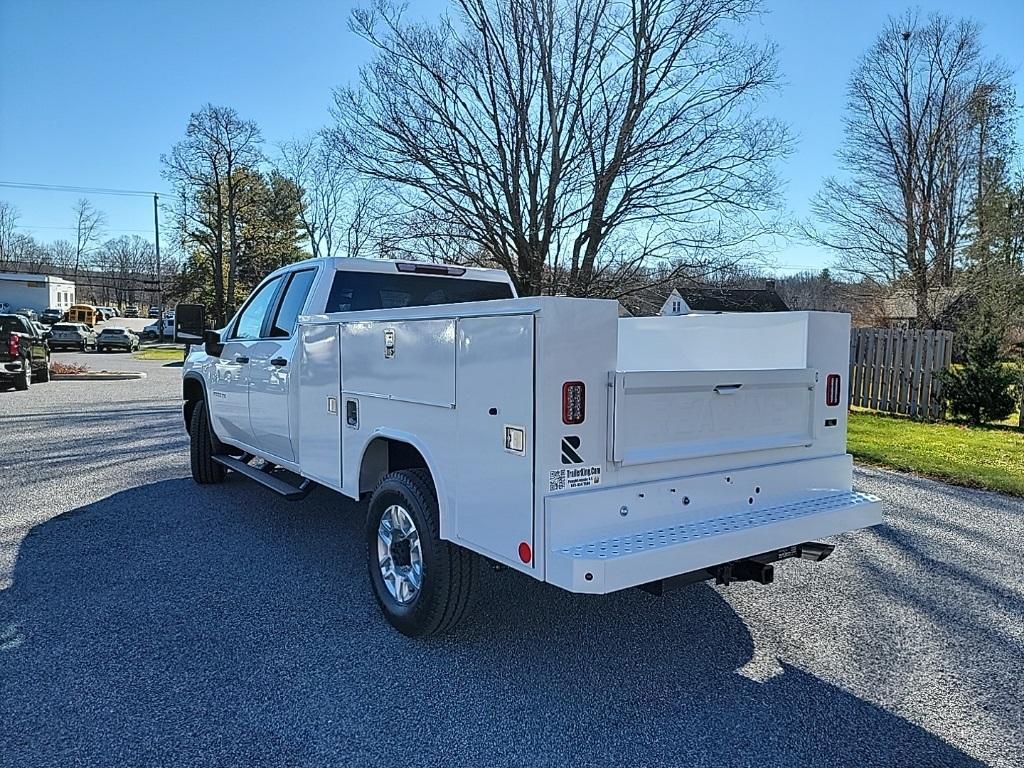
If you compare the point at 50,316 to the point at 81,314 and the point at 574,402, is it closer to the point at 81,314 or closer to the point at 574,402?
the point at 81,314

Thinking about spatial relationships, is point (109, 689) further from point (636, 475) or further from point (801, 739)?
point (801, 739)

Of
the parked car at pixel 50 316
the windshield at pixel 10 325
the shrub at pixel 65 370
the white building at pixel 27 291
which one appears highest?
the white building at pixel 27 291

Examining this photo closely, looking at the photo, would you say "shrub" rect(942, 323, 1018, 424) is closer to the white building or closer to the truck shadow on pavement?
the truck shadow on pavement

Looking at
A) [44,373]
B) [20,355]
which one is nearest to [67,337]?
[44,373]

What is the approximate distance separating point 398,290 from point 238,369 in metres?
1.66

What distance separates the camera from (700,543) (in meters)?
3.23

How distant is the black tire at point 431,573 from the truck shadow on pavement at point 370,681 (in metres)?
0.15

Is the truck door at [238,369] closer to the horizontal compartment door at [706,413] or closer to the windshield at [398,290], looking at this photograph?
the windshield at [398,290]

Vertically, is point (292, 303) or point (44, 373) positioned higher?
point (292, 303)

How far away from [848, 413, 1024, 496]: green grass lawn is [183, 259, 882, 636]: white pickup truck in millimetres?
4877

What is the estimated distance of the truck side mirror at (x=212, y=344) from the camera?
6.71 meters

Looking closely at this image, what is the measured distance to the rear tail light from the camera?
3.05m

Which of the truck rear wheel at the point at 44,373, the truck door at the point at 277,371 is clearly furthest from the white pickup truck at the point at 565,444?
the truck rear wheel at the point at 44,373

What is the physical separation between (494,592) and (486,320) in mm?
2050
